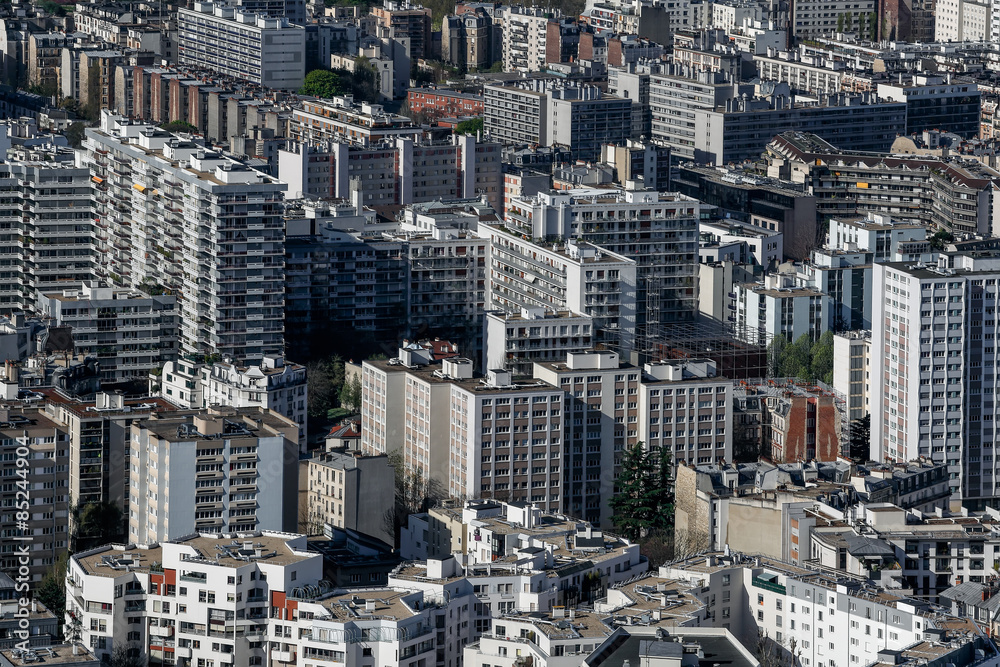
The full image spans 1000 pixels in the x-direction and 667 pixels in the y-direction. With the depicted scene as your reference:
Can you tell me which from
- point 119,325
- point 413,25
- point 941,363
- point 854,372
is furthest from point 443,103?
point 941,363

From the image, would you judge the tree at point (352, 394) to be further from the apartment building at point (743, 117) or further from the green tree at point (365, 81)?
the green tree at point (365, 81)

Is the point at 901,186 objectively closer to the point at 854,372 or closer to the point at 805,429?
the point at 854,372

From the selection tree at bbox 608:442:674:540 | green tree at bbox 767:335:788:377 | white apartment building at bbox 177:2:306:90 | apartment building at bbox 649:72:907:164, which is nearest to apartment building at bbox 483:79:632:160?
apartment building at bbox 649:72:907:164

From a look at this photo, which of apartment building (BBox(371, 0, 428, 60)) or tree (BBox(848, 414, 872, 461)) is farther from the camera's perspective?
apartment building (BBox(371, 0, 428, 60))

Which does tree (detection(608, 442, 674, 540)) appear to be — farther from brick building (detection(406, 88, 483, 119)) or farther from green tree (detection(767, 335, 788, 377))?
brick building (detection(406, 88, 483, 119))

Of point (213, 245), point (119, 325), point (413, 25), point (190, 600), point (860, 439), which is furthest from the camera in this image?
point (413, 25)

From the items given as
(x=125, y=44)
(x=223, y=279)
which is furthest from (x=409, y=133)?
(x=125, y=44)

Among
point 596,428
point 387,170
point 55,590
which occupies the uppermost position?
point 387,170
